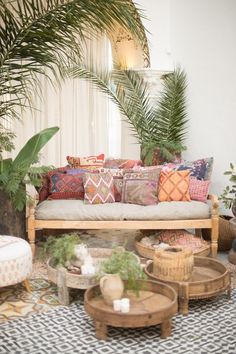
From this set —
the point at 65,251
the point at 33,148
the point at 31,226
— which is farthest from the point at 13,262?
the point at 33,148

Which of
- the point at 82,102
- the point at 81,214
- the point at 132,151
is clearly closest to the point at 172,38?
the point at 132,151

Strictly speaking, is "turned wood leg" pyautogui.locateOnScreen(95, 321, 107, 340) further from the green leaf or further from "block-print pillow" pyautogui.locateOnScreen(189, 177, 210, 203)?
"block-print pillow" pyautogui.locateOnScreen(189, 177, 210, 203)

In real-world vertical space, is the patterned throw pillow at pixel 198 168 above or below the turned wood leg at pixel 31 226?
above

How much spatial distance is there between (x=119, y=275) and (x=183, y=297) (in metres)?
0.63

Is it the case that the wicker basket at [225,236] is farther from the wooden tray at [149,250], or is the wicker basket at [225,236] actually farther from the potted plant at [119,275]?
the potted plant at [119,275]

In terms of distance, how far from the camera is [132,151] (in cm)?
830

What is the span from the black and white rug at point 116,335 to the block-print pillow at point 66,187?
2024mm

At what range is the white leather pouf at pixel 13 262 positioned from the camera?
4043 mm

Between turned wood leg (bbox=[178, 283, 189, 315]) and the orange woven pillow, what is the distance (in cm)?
195

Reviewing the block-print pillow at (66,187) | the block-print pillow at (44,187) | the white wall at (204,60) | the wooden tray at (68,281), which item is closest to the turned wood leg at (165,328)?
the wooden tray at (68,281)

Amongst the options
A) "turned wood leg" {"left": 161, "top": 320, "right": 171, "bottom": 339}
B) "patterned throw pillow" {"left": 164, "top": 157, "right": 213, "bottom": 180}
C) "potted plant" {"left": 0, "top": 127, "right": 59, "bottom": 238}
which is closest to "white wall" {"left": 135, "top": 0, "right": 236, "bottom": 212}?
"patterned throw pillow" {"left": 164, "top": 157, "right": 213, "bottom": 180}

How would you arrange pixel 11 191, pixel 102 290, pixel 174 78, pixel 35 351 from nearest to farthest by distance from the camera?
pixel 35 351, pixel 102 290, pixel 11 191, pixel 174 78

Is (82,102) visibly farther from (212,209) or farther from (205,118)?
(212,209)

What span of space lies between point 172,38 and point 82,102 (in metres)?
2.55
